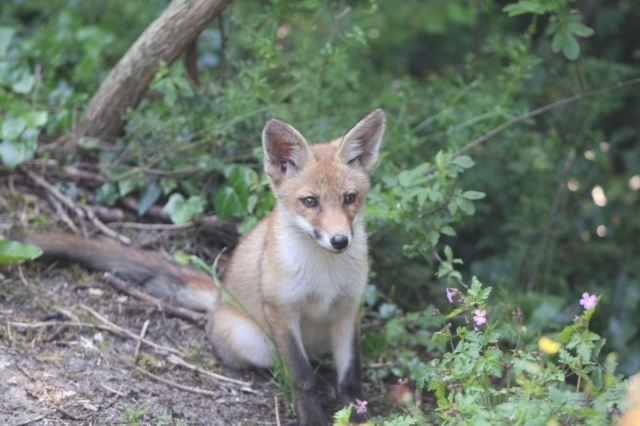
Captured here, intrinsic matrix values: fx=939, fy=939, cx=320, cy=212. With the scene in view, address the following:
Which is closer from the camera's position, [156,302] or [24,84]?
[156,302]

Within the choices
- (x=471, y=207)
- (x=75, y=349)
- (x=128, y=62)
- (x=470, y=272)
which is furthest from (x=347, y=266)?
(x=470, y=272)

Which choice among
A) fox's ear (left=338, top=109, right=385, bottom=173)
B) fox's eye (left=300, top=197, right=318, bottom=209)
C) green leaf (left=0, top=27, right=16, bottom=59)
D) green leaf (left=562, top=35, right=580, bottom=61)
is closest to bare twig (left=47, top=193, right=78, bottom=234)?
green leaf (left=0, top=27, right=16, bottom=59)

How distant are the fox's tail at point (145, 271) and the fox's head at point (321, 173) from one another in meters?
1.04

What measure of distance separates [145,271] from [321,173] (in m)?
1.48

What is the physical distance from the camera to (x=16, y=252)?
522cm

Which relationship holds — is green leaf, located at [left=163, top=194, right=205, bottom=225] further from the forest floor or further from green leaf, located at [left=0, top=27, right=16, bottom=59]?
green leaf, located at [left=0, top=27, right=16, bottom=59]

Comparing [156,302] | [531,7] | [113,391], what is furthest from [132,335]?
[531,7]

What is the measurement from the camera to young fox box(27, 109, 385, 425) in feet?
15.1

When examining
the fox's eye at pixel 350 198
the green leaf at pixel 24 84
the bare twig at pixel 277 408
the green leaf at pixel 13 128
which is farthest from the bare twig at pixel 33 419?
the green leaf at pixel 24 84

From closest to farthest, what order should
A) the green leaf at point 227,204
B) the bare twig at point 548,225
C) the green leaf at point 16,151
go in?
the green leaf at point 227,204, the green leaf at point 16,151, the bare twig at point 548,225

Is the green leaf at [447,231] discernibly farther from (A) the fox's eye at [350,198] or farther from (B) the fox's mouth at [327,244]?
(B) the fox's mouth at [327,244]

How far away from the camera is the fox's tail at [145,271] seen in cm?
551

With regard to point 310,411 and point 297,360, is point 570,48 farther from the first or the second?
point 310,411

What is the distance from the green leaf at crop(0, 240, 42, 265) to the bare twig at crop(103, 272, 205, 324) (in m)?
0.47
